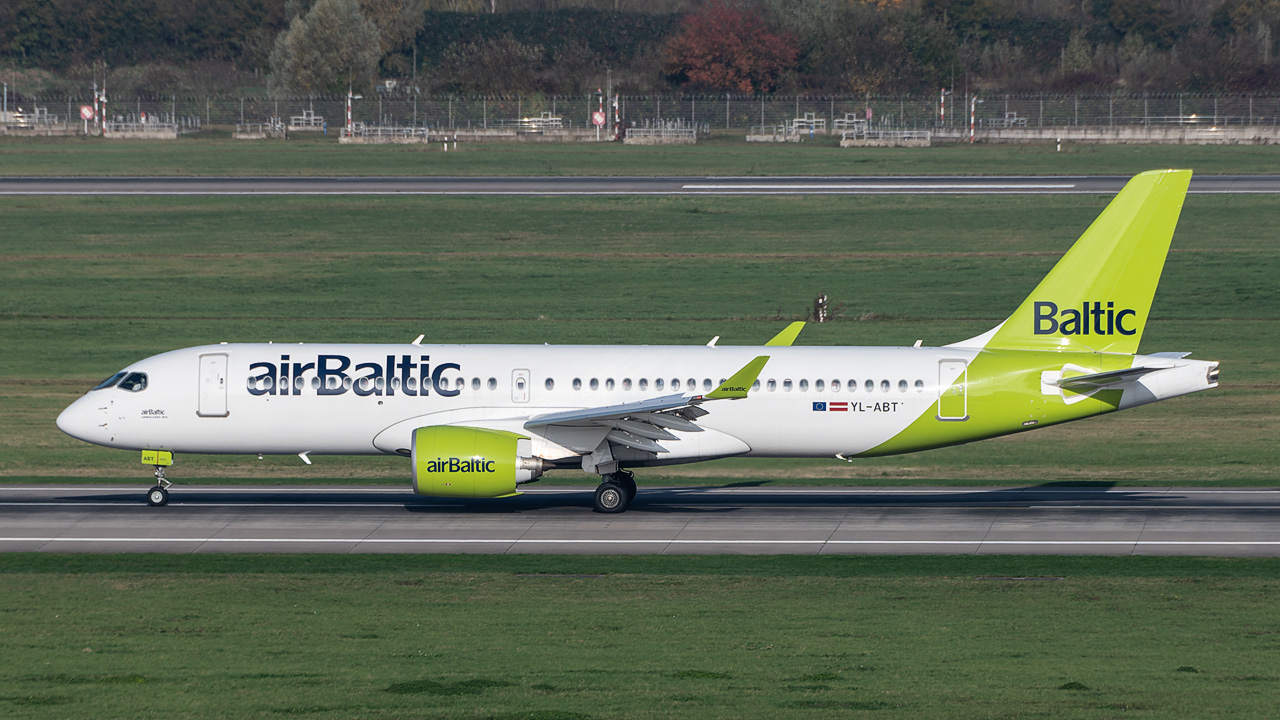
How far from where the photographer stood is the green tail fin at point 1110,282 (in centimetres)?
3472

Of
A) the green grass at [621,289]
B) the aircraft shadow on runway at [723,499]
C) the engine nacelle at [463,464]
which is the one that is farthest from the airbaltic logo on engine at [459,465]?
the green grass at [621,289]

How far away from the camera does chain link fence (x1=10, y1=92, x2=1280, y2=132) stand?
376ft

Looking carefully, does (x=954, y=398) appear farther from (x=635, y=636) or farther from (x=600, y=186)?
(x=600, y=186)

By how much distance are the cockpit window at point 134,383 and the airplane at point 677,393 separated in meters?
0.04

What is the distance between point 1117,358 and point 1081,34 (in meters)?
123

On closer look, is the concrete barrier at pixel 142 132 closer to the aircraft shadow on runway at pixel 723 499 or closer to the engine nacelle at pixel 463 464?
the aircraft shadow on runway at pixel 723 499

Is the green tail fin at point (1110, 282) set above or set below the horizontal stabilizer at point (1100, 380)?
above

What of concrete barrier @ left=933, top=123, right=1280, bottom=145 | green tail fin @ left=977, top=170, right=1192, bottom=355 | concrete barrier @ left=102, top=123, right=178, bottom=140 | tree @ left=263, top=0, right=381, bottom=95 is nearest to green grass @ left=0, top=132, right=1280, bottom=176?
concrete barrier @ left=933, top=123, right=1280, bottom=145

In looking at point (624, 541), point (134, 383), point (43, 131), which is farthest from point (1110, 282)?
point (43, 131)

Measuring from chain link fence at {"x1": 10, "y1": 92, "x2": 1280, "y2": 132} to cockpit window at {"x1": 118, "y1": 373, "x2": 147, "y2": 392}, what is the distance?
82.8 m

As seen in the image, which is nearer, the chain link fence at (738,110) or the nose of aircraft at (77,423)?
the nose of aircraft at (77,423)

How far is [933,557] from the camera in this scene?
29688 mm

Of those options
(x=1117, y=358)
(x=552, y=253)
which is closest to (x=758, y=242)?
(x=552, y=253)

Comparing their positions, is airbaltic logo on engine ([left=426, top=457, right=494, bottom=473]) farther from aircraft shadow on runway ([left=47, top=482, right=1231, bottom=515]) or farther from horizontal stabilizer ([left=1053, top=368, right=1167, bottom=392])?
horizontal stabilizer ([left=1053, top=368, right=1167, bottom=392])
